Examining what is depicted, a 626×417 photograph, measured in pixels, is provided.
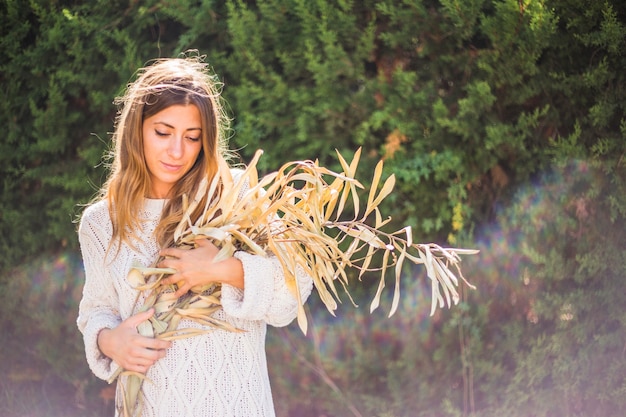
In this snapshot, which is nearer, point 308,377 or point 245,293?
point 245,293

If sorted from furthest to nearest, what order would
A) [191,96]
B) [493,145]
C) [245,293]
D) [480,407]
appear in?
[480,407]
[493,145]
[191,96]
[245,293]

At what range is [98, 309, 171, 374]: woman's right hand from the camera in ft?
6.89

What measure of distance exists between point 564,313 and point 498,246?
1.25 ft

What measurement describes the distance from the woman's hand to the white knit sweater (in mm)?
32

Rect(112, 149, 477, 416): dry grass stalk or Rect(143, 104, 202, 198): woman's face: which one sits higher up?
Rect(143, 104, 202, 198): woman's face

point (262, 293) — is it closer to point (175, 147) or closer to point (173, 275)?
point (173, 275)

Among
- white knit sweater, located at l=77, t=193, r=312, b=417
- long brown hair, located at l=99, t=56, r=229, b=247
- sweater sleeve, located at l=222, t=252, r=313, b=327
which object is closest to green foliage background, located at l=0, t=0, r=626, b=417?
long brown hair, located at l=99, t=56, r=229, b=247

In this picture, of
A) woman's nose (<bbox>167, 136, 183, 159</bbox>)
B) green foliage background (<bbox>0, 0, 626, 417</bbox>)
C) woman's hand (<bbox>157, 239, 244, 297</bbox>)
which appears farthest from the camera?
green foliage background (<bbox>0, 0, 626, 417</bbox>)

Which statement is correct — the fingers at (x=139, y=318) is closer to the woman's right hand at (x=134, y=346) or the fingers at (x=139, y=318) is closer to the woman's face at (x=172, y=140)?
the woman's right hand at (x=134, y=346)

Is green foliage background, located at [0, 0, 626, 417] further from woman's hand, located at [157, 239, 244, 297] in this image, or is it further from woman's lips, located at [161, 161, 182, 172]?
woman's hand, located at [157, 239, 244, 297]

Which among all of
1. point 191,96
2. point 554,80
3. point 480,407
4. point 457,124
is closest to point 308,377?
point 480,407

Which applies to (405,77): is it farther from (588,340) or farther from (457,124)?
(588,340)

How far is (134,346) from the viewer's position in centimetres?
210

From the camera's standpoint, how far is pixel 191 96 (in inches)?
88.1
